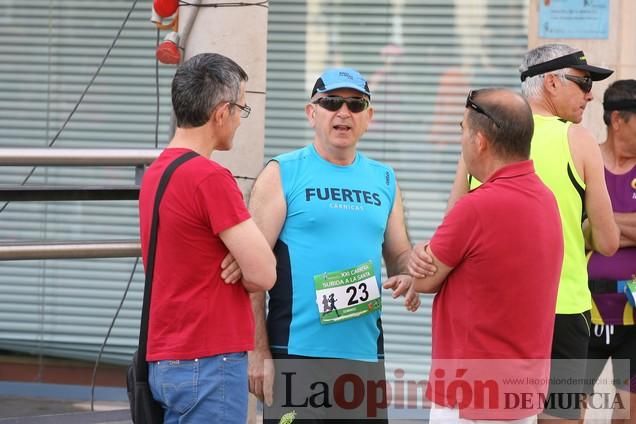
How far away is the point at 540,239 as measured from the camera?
385 centimetres

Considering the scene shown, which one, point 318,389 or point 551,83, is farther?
point 551,83

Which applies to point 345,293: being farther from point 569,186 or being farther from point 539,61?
point 539,61

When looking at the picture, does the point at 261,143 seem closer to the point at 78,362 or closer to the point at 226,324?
the point at 226,324

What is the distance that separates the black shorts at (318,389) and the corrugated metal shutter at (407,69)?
353cm

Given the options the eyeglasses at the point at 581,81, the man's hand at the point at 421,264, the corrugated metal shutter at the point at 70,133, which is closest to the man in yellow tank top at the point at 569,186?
the eyeglasses at the point at 581,81

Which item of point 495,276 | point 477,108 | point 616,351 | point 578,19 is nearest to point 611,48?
point 578,19

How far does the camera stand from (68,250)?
14.5ft

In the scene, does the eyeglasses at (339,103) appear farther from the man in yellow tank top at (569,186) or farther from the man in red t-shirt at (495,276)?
the man in red t-shirt at (495,276)

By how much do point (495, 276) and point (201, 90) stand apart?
1.17 metres

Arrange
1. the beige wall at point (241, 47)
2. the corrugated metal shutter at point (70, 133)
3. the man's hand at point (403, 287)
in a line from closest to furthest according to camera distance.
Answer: the man's hand at point (403, 287)
the beige wall at point (241, 47)
the corrugated metal shutter at point (70, 133)

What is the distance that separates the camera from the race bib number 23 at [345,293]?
179 inches

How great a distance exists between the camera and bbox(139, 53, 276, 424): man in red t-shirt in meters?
3.87

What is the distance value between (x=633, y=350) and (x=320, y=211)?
1.97 meters

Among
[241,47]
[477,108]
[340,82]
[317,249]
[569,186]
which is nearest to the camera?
[477,108]
